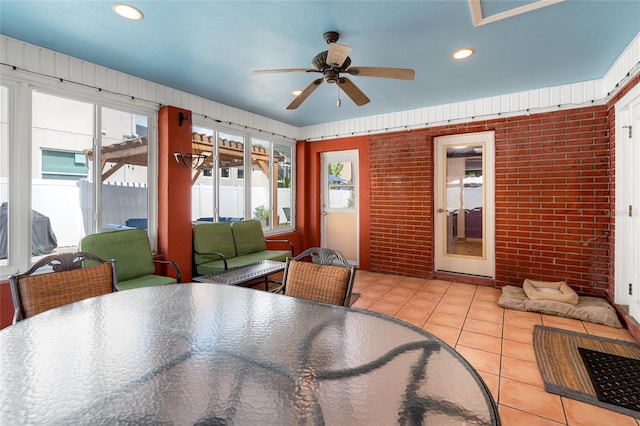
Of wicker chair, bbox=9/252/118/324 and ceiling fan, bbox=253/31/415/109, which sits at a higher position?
ceiling fan, bbox=253/31/415/109

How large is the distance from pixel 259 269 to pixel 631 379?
302 cm

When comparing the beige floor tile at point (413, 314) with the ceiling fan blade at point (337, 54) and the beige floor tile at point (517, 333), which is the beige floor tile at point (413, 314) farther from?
the ceiling fan blade at point (337, 54)

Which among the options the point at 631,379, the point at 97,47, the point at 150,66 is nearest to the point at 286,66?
the point at 150,66

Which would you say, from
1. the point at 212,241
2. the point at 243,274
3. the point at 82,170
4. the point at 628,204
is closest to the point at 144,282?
the point at 243,274

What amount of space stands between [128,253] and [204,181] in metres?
1.42

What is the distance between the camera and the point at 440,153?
4.48m

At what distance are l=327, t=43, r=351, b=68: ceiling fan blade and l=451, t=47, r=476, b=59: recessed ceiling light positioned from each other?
118cm

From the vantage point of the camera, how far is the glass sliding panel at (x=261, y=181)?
481 cm

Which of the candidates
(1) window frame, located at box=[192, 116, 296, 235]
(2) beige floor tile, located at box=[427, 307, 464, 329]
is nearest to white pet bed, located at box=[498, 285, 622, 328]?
(2) beige floor tile, located at box=[427, 307, 464, 329]

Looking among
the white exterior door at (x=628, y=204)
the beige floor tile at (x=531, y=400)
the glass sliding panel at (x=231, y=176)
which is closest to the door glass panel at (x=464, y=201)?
the white exterior door at (x=628, y=204)

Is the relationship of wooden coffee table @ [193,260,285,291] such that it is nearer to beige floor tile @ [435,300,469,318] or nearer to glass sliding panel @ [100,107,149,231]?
glass sliding panel @ [100,107,149,231]

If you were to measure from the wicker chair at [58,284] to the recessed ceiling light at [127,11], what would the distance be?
163 centimetres

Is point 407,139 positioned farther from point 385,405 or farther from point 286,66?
point 385,405

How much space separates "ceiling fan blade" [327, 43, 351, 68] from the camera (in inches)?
78.3
